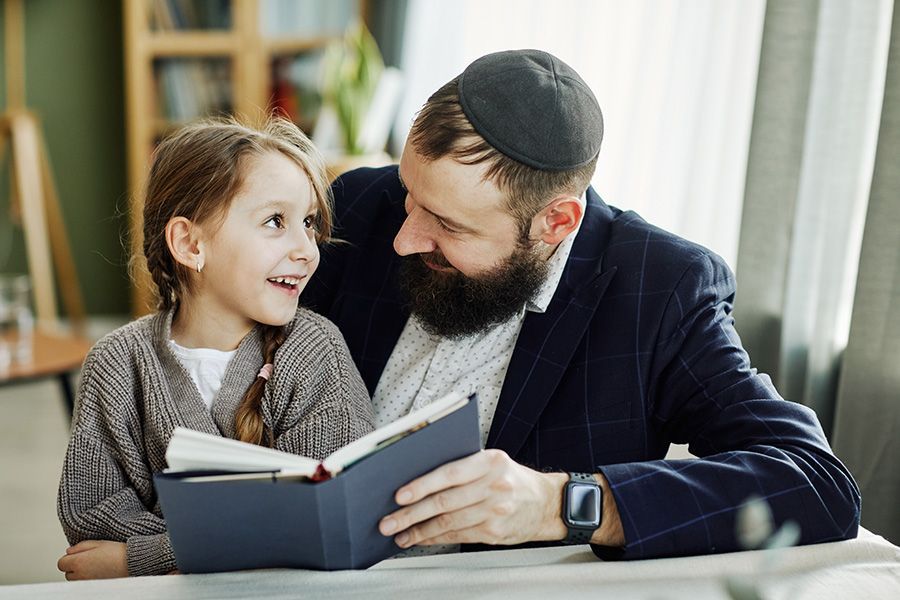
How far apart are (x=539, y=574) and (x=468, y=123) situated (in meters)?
0.67

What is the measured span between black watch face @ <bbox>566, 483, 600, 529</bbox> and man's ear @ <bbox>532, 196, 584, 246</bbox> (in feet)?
1.55

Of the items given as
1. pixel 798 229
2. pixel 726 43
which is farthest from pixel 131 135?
pixel 798 229

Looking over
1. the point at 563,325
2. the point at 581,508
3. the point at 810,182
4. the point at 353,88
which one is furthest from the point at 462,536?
the point at 353,88

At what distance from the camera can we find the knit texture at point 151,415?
4.72 feet

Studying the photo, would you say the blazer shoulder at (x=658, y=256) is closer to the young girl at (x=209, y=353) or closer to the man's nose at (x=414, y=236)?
the man's nose at (x=414, y=236)

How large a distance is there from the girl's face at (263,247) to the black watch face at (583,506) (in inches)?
20.8

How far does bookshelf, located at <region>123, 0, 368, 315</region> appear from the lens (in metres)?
4.70

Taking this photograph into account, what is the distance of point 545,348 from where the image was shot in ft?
5.16

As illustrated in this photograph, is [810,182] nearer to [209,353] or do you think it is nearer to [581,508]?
[581,508]

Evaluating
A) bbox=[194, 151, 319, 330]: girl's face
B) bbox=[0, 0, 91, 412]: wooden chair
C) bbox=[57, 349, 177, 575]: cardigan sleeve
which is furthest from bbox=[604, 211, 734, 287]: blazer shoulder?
bbox=[0, 0, 91, 412]: wooden chair

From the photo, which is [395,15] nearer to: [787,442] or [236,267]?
[236,267]

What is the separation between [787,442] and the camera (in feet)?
4.46

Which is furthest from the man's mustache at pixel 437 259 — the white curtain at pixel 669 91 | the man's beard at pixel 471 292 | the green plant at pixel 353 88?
the green plant at pixel 353 88

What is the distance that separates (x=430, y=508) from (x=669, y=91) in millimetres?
1611
